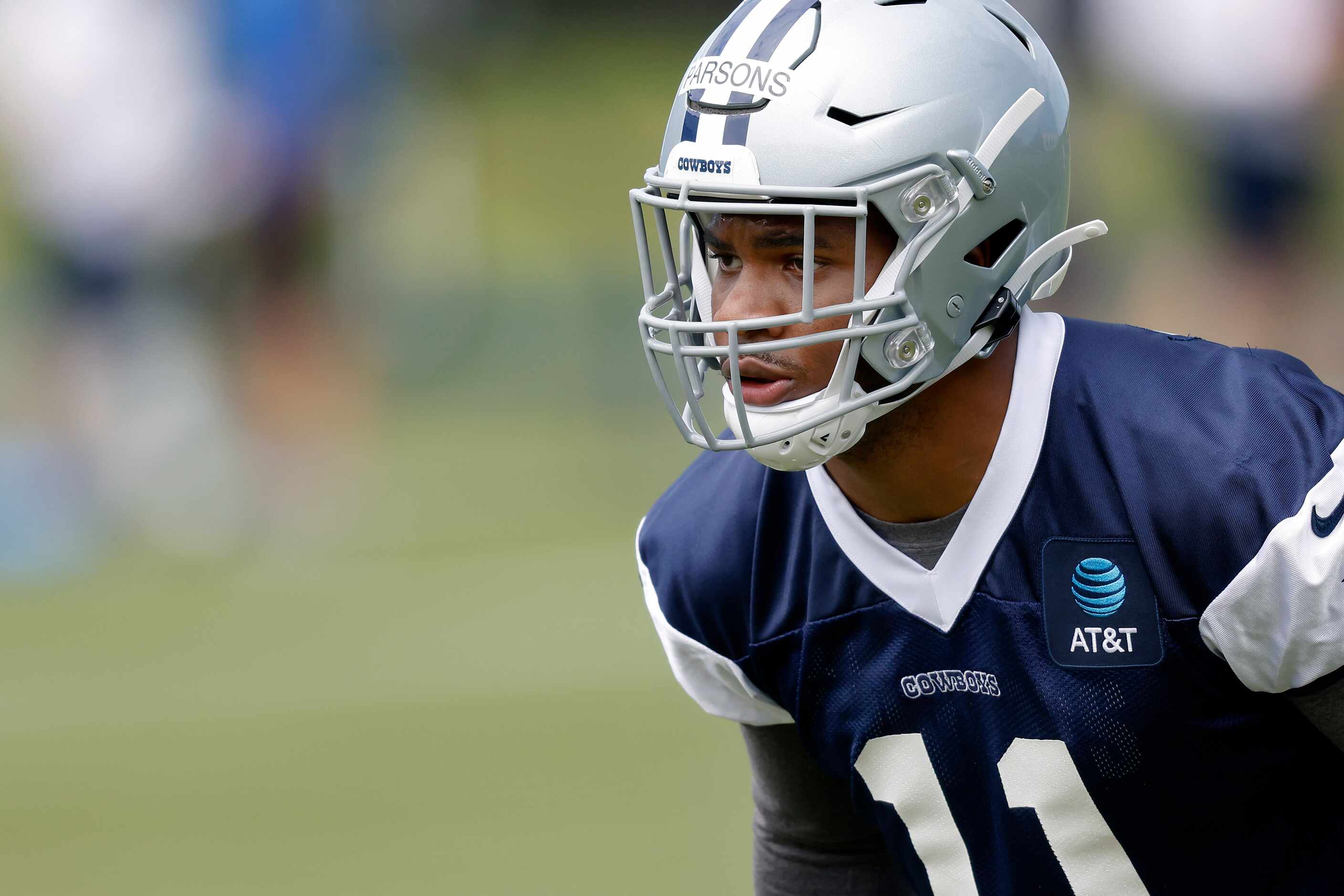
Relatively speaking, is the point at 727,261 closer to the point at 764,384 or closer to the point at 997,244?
the point at 764,384

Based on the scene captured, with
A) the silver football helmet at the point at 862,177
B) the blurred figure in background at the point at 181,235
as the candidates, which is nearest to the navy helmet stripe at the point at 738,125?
the silver football helmet at the point at 862,177

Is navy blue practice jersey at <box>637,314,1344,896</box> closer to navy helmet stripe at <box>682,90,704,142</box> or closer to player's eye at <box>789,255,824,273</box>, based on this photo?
player's eye at <box>789,255,824,273</box>

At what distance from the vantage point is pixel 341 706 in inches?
181

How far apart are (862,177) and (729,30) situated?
0.28m

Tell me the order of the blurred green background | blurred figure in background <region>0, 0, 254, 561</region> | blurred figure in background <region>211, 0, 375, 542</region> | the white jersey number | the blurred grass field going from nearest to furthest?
the white jersey number < the blurred grass field < the blurred green background < blurred figure in background <region>0, 0, 254, 561</region> < blurred figure in background <region>211, 0, 375, 542</region>

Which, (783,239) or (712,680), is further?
(712,680)

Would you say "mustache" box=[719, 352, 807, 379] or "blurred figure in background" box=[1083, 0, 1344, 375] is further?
"blurred figure in background" box=[1083, 0, 1344, 375]

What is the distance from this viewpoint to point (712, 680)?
2090 mm

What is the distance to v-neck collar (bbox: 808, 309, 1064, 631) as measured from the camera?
180 centimetres

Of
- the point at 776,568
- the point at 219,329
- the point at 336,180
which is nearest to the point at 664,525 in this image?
the point at 776,568

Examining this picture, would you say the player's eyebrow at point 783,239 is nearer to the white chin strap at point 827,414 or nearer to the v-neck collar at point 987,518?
the white chin strap at point 827,414

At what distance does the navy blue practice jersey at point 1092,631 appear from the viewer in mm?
1628

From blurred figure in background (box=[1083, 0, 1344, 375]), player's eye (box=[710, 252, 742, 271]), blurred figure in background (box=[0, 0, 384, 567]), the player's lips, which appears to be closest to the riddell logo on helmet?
player's eye (box=[710, 252, 742, 271])

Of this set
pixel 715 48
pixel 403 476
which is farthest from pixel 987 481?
pixel 403 476
